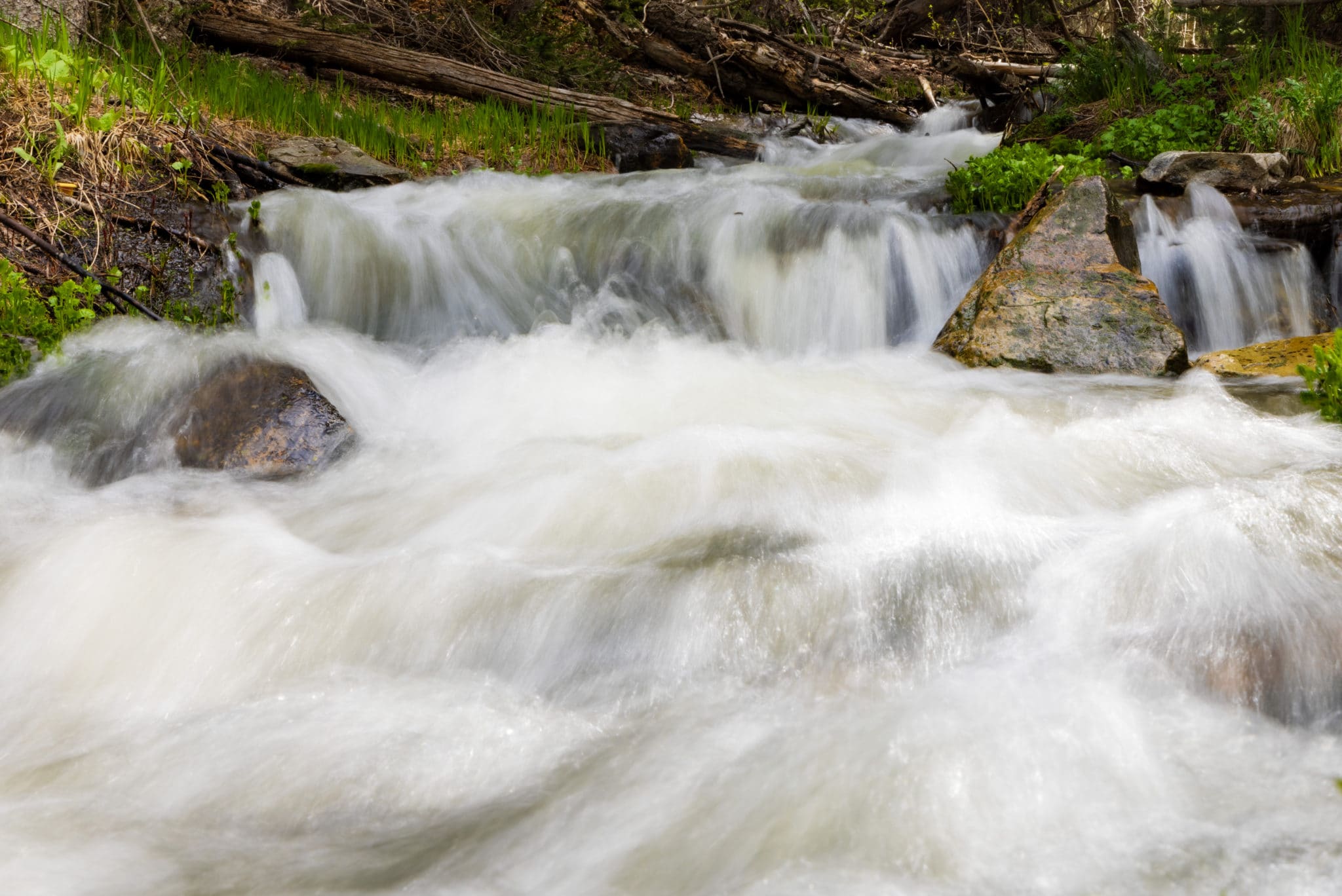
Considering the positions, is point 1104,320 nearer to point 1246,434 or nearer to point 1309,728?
point 1246,434

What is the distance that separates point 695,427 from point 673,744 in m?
2.07

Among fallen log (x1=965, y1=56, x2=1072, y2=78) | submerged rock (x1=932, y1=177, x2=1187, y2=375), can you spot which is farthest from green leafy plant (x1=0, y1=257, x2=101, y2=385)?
fallen log (x1=965, y1=56, x2=1072, y2=78)

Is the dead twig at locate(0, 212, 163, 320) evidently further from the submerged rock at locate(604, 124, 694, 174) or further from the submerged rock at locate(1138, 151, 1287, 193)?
the submerged rock at locate(1138, 151, 1287, 193)

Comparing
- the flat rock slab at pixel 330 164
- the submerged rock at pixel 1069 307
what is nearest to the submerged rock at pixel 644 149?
the flat rock slab at pixel 330 164

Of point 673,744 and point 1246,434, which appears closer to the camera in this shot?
point 673,744

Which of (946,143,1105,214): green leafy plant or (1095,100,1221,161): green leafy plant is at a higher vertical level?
(1095,100,1221,161): green leafy plant

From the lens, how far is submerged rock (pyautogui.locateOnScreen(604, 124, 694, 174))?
8094 mm

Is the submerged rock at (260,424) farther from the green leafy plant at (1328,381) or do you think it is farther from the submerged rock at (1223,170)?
the submerged rock at (1223,170)

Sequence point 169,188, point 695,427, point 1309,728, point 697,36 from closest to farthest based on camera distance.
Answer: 1. point 1309,728
2. point 695,427
3. point 169,188
4. point 697,36

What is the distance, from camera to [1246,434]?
377 cm

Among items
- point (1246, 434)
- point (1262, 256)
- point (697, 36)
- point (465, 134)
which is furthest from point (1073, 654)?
point (697, 36)

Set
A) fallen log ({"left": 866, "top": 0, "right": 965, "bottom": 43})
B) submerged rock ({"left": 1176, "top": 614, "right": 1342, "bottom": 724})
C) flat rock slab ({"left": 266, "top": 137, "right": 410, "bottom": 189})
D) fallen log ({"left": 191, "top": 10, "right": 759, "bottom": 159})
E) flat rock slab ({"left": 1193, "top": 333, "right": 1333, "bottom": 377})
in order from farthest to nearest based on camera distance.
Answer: fallen log ({"left": 866, "top": 0, "right": 965, "bottom": 43}) < fallen log ({"left": 191, "top": 10, "right": 759, "bottom": 159}) < flat rock slab ({"left": 266, "top": 137, "right": 410, "bottom": 189}) < flat rock slab ({"left": 1193, "top": 333, "right": 1333, "bottom": 377}) < submerged rock ({"left": 1176, "top": 614, "right": 1342, "bottom": 724})

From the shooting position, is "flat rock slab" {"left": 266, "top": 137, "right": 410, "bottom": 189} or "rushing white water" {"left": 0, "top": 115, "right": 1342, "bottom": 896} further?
"flat rock slab" {"left": 266, "top": 137, "right": 410, "bottom": 189}

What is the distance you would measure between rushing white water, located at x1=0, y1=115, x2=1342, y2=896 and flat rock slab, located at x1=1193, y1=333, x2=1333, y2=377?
1.44ft
